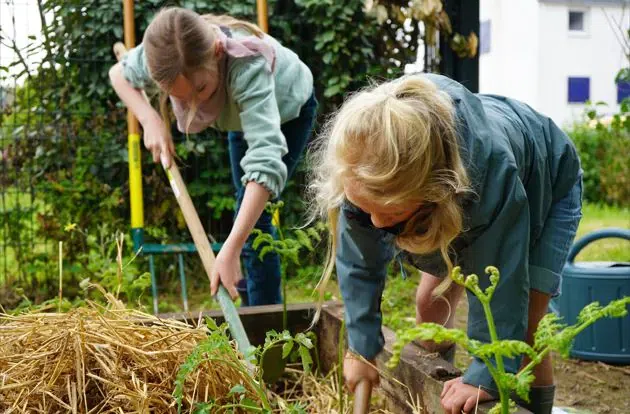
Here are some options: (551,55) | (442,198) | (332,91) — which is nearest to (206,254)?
(442,198)

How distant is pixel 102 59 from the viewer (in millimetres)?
4699

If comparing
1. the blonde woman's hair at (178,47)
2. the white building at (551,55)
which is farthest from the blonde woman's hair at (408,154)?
the white building at (551,55)

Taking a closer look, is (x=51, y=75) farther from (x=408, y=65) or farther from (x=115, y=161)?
(x=408, y=65)

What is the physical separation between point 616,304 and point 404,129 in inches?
25.6

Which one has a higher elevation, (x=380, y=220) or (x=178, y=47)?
(x=178, y=47)

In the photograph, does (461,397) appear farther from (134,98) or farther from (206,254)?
(134,98)

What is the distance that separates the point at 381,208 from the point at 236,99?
3.61 feet

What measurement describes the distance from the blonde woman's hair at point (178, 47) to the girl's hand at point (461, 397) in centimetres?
131

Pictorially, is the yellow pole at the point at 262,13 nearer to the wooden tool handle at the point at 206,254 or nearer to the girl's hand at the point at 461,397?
the wooden tool handle at the point at 206,254

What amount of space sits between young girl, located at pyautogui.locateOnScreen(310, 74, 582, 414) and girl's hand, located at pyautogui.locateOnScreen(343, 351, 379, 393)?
5 cm

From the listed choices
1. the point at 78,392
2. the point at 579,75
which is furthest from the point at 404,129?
the point at 579,75

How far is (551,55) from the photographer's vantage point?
21.2 meters

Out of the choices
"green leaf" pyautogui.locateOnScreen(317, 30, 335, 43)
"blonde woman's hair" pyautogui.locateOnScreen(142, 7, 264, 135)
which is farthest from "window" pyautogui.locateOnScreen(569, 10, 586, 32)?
"blonde woman's hair" pyautogui.locateOnScreen(142, 7, 264, 135)

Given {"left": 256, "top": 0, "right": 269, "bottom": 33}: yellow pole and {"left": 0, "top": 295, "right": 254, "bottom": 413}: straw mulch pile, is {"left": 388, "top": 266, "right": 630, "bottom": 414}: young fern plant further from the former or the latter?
{"left": 256, "top": 0, "right": 269, "bottom": 33}: yellow pole
